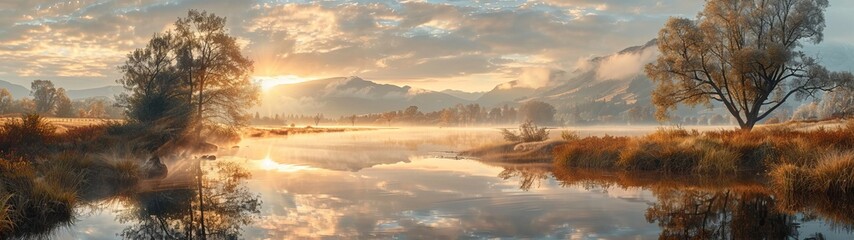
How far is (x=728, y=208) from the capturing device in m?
12.0

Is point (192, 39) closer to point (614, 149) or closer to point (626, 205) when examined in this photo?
point (614, 149)

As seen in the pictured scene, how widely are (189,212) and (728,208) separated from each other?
1292 centimetres

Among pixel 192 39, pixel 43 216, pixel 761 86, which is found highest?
pixel 192 39

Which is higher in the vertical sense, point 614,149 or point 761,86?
point 761,86

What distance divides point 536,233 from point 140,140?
29.0 meters

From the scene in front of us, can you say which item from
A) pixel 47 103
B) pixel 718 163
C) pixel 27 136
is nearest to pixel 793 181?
pixel 718 163

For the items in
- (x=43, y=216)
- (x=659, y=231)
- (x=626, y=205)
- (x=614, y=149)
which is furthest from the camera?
(x=614, y=149)

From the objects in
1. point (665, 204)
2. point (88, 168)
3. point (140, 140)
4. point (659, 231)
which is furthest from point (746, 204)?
point (140, 140)

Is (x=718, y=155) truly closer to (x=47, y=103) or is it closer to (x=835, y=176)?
(x=835, y=176)

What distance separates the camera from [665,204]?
514 inches

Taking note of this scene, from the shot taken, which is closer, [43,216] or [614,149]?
[43,216]

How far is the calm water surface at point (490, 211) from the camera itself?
33.0 ft

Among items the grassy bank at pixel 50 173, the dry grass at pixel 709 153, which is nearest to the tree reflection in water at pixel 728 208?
the dry grass at pixel 709 153

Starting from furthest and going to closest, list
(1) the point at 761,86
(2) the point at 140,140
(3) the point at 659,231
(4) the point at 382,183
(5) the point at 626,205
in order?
(1) the point at 761,86, (2) the point at 140,140, (4) the point at 382,183, (5) the point at 626,205, (3) the point at 659,231
